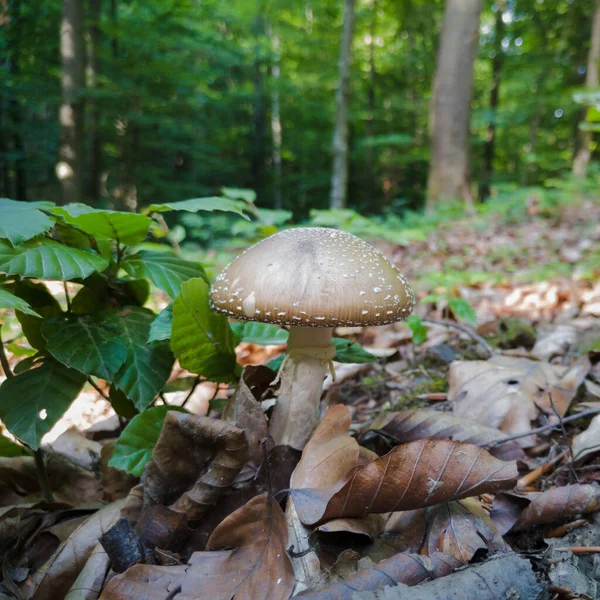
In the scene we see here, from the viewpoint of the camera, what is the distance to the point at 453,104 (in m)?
10.6

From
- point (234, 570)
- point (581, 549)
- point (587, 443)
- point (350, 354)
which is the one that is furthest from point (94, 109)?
point (581, 549)

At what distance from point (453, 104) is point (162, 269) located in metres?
10.9

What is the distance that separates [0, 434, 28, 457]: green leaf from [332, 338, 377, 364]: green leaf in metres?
1.27

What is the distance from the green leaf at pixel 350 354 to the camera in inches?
72.7

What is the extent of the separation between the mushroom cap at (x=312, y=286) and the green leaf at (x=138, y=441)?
1.41 ft

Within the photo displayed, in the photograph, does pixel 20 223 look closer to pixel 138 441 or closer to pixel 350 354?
pixel 138 441

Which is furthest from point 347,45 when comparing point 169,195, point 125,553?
point 125,553

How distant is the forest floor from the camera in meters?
1.17

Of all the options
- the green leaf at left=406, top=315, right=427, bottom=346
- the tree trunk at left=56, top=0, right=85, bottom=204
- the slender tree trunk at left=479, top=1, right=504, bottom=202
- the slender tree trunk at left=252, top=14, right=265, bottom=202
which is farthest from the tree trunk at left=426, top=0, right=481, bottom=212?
the slender tree trunk at left=252, top=14, right=265, bottom=202

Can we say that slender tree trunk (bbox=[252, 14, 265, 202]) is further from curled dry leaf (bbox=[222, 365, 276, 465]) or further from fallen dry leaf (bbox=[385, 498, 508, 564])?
fallen dry leaf (bbox=[385, 498, 508, 564])

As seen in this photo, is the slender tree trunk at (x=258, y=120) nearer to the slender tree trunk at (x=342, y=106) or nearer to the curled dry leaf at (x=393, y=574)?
the slender tree trunk at (x=342, y=106)

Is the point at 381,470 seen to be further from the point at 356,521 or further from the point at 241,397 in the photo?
the point at 241,397

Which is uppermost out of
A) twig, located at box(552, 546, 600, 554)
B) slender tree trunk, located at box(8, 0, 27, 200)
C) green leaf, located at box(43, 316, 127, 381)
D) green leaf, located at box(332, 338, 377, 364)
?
slender tree trunk, located at box(8, 0, 27, 200)

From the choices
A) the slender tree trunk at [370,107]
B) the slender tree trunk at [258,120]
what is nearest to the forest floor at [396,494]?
the slender tree trunk at [370,107]
